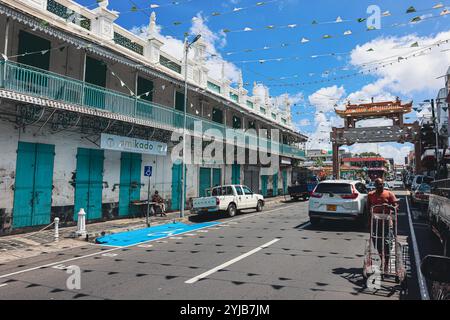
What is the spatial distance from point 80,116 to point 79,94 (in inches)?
35.6

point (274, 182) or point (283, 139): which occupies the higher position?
point (283, 139)

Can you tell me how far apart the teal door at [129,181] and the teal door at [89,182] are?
1.30 meters

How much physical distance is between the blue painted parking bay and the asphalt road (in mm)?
588

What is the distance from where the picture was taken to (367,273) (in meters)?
6.23

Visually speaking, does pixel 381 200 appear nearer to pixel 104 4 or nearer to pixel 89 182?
pixel 89 182

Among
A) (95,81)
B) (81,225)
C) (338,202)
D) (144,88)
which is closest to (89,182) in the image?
(81,225)

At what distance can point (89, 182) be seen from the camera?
14680 millimetres

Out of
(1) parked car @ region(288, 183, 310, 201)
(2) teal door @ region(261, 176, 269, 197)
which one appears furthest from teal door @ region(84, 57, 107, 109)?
(2) teal door @ region(261, 176, 269, 197)

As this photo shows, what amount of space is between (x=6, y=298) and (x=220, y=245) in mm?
5499

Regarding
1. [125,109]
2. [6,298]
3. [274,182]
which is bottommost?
[6,298]

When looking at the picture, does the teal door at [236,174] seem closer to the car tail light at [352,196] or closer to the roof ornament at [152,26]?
the roof ornament at [152,26]

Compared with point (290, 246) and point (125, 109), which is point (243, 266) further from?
point (125, 109)
